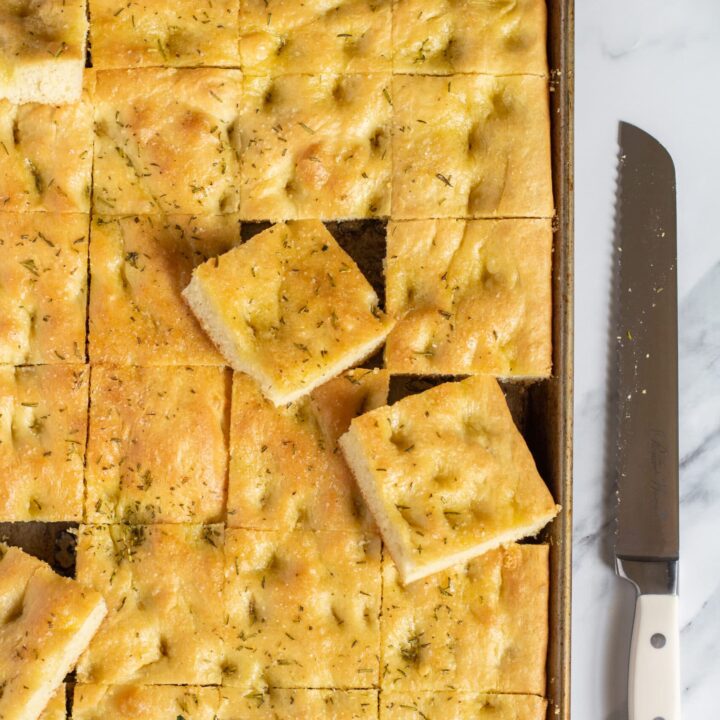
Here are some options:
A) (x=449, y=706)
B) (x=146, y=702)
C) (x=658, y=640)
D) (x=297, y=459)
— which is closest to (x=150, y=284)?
(x=297, y=459)

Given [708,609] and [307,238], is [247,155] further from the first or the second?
[708,609]

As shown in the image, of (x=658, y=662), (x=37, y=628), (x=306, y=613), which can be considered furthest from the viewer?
(x=658, y=662)

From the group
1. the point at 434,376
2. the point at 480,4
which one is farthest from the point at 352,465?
the point at 480,4

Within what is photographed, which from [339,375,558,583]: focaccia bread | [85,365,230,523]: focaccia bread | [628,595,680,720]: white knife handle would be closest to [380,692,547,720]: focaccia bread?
[339,375,558,583]: focaccia bread

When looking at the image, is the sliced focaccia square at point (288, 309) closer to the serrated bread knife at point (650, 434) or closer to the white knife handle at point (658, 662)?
the serrated bread knife at point (650, 434)

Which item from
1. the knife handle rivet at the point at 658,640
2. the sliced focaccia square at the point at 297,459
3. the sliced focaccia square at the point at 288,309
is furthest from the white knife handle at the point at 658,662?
the sliced focaccia square at the point at 288,309

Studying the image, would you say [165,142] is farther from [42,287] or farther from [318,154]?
[42,287]
